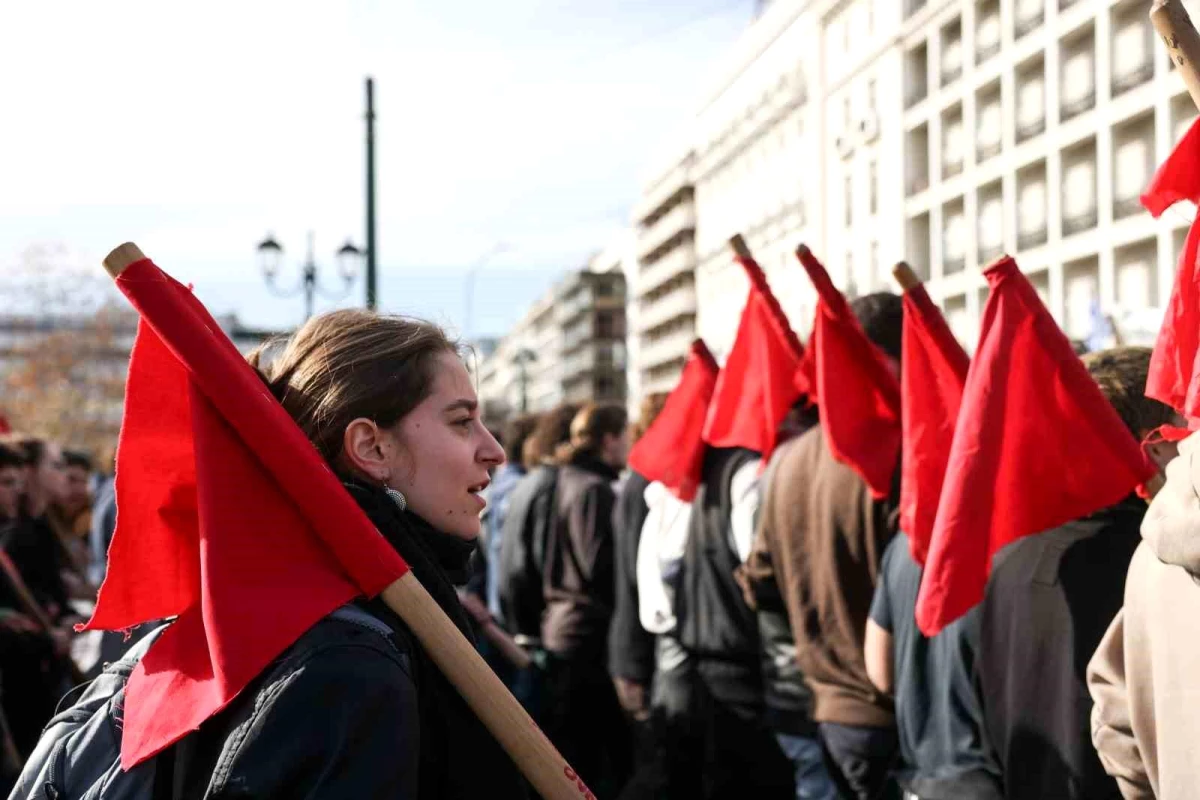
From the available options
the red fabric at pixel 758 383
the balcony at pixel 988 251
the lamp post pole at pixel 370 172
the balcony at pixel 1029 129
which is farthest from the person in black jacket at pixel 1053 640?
the balcony at pixel 988 251

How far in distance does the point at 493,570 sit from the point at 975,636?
20.3ft

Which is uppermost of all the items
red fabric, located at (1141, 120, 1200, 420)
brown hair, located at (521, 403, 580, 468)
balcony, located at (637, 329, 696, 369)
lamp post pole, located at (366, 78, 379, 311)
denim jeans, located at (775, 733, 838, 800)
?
balcony, located at (637, 329, 696, 369)

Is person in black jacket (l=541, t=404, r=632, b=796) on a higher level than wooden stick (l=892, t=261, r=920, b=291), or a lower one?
lower

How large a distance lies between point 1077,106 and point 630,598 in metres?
38.4

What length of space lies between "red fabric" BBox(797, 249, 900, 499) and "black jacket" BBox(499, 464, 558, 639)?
3.19 m

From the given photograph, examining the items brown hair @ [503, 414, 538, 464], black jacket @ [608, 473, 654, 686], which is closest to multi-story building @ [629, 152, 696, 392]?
brown hair @ [503, 414, 538, 464]

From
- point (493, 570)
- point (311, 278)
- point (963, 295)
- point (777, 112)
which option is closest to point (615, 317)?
point (777, 112)

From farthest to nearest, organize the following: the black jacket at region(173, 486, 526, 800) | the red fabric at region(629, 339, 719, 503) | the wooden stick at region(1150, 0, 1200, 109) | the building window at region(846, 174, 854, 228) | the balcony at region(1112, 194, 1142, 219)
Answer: the building window at region(846, 174, 854, 228)
the balcony at region(1112, 194, 1142, 219)
the red fabric at region(629, 339, 719, 503)
the wooden stick at region(1150, 0, 1200, 109)
the black jacket at region(173, 486, 526, 800)

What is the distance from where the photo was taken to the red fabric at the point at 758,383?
593cm

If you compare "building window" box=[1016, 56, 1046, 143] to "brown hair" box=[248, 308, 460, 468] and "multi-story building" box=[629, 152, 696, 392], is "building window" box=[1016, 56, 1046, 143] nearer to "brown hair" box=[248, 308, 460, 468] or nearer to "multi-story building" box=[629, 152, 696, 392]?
"multi-story building" box=[629, 152, 696, 392]

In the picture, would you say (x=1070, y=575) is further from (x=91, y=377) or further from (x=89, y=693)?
(x=91, y=377)

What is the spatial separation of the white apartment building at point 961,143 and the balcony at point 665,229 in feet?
64.0

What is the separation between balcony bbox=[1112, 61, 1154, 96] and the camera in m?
37.9

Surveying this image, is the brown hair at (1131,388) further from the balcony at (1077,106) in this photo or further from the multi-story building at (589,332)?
the multi-story building at (589,332)
